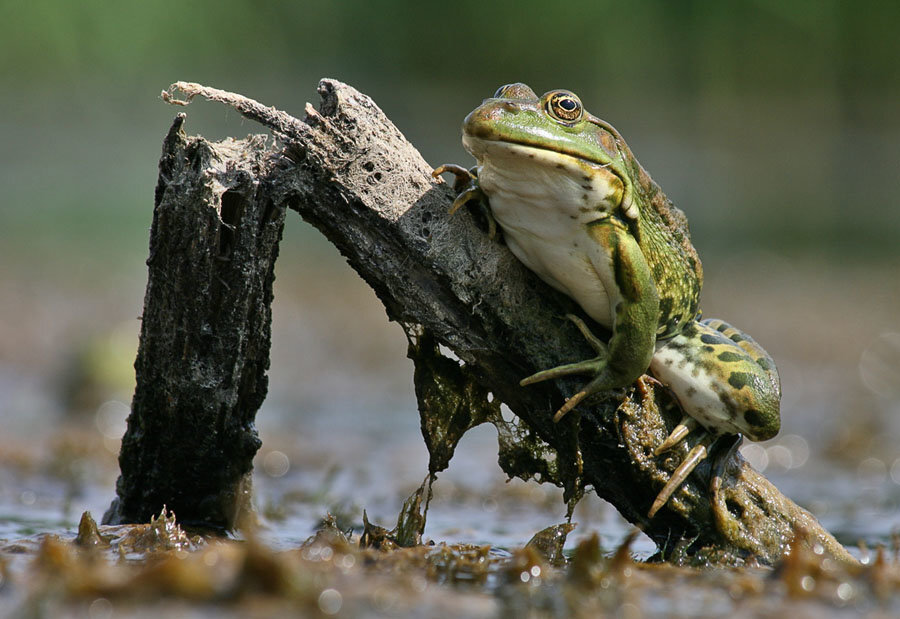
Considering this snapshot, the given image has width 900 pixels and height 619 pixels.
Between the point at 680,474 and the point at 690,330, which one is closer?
the point at 680,474

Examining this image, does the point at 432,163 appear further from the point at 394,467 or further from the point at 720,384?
the point at 720,384

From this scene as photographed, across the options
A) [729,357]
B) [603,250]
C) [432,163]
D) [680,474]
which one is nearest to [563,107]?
[603,250]

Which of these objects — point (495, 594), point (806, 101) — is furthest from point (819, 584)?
point (806, 101)

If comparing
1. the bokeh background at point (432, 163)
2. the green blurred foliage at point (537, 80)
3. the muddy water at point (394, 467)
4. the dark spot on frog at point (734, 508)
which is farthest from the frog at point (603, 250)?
the green blurred foliage at point (537, 80)

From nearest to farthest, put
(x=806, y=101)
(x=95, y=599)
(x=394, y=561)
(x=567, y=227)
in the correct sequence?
(x=95, y=599)
(x=394, y=561)
(x=567, y=227)
(x=806, y=101)

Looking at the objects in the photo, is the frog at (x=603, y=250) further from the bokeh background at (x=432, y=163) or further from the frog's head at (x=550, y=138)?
the bokeh background at (x=432, y=163)

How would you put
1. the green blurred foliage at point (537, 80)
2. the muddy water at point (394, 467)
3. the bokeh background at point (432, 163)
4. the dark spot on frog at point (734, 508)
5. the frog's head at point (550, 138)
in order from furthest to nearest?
the green blurred foliage at point (537, 80) < the bokeh background at point (432, 163) < the dark spot on frog at point (734, 508) < the frog's head at point (550, 138) < the muddy water at point (394, 467)

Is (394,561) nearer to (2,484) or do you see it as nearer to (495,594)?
(495,594)
